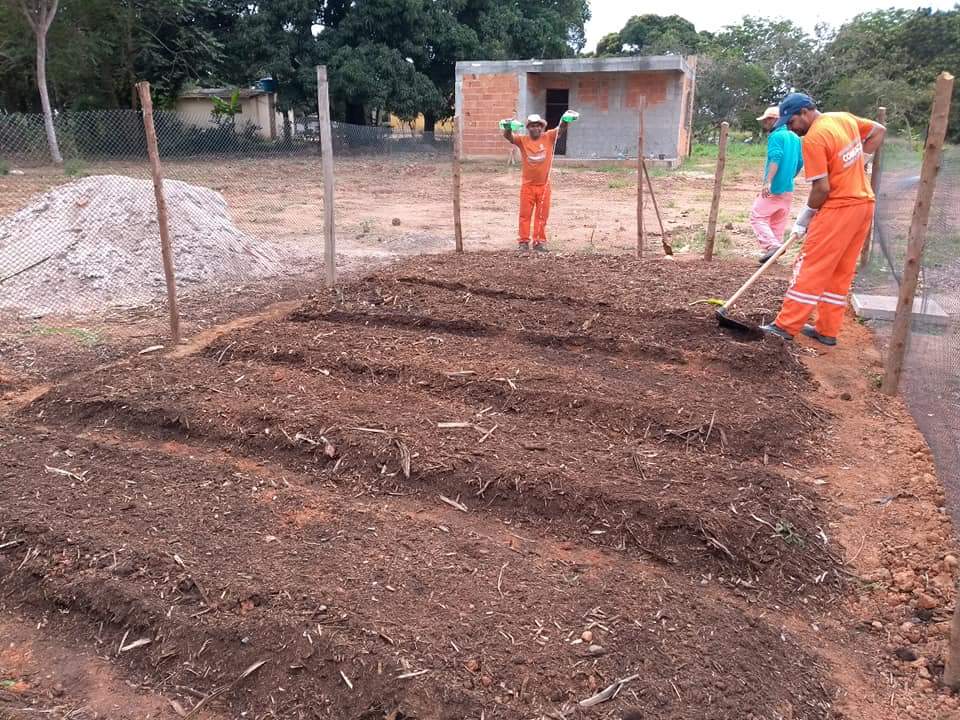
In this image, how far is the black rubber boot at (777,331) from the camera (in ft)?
17.5

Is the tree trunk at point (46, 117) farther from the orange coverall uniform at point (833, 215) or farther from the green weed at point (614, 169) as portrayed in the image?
the green weed at point (614, 169)

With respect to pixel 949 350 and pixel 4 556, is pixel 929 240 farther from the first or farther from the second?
pixel 4 556

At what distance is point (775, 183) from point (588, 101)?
54.7 feet

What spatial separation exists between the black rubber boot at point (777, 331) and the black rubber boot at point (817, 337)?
407 millimetres

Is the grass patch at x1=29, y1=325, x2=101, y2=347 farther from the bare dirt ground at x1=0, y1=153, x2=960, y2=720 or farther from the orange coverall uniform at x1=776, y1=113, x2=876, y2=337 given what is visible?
the orange coverall uniform at x1=776, y1=113, x2=876, y2=337

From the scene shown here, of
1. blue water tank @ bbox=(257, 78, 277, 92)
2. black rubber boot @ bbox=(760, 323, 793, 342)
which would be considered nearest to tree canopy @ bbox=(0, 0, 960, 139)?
blue water tank @ bbox=(257, 78, 277, 92)

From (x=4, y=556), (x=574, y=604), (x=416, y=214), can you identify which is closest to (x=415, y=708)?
(x=574, y=604)

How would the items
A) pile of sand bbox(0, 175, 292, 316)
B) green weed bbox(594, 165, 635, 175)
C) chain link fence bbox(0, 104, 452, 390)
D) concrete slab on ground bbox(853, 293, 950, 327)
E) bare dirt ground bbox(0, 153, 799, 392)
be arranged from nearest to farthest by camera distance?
1. concrete slab on ground bbox(853, 293, 950, 327)
2. bare dirt ground bbox(0, 153, 799, 392)
3. chain link fence bbox(0, 104, 452, 390)
4. pile of sand bbox(0, 175, 292, 316)
5. green weed bbox(594, 165, 635, 175)

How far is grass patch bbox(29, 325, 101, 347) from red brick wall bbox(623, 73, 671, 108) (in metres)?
19.3

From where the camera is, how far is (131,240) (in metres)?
8.02

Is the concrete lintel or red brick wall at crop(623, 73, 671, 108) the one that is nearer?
the concrete lintel

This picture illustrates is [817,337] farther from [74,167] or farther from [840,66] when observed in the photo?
[840,66]

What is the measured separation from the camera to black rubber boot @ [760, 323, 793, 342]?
17.5ft

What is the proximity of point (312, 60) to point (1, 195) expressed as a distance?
46.3ft
